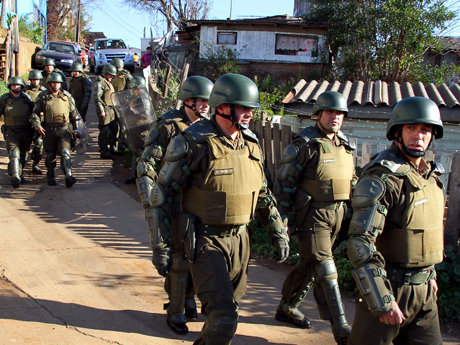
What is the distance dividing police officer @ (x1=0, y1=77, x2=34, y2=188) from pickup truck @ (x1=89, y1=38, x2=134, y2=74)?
54.5ft

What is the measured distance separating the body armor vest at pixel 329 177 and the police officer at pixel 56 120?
6.01 metres

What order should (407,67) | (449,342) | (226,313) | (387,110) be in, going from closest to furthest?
1. (226,313)
2. (449,342)
3. (387,110)
4. (407,67)

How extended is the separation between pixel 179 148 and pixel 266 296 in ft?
8.22

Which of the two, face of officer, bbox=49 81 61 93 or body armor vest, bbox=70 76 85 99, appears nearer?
face of officer, bbox=49 81 61 93

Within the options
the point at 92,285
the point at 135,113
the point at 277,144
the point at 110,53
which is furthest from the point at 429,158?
the point at 110,53

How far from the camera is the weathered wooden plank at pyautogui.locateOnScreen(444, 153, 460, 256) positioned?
4.96 metres

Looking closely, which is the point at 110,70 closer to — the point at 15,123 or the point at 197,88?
the point at 15,123

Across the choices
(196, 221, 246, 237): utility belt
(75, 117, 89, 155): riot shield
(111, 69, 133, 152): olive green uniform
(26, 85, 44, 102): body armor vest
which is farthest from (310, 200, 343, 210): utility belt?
(111, 69, 133, 152): olive green uniform

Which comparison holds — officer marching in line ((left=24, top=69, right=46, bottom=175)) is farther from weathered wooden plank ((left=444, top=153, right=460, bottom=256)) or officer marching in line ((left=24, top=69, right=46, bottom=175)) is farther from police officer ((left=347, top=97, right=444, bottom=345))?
police officer ((left=347, top=97, right=444, bottom=345))

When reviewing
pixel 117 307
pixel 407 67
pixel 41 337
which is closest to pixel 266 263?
pixel 117 307

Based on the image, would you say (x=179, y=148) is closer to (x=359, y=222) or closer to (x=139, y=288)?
(x=359, y=222)

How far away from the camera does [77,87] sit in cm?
1219

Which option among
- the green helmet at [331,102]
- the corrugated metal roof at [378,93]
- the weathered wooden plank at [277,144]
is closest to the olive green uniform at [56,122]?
the weathered wooden plank at [277,144]

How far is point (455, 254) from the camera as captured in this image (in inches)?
195
